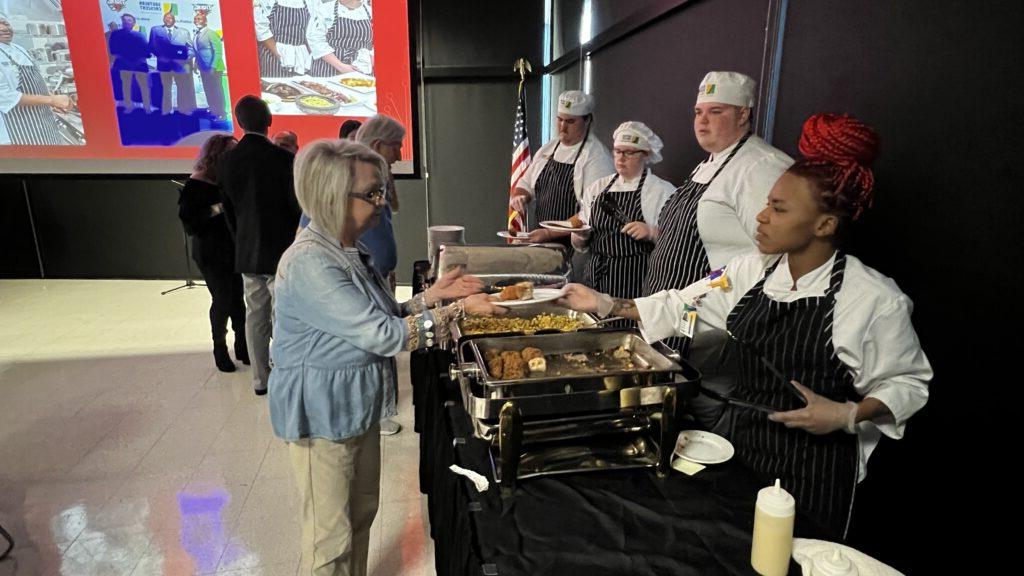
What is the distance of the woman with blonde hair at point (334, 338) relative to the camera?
1.33 metres

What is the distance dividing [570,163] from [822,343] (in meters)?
2.08

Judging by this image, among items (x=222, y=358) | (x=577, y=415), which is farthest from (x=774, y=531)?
(x=222, y=358)

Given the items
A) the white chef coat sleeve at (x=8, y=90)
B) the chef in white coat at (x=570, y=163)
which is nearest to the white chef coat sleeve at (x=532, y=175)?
the chef in white coat at (x=570, y=163)

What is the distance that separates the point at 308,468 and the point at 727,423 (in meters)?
1.05

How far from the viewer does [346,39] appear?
5.05m

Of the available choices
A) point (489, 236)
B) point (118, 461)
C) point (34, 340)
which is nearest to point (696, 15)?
point (118, 461)

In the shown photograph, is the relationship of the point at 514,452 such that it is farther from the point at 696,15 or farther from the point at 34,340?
the point at 34,340

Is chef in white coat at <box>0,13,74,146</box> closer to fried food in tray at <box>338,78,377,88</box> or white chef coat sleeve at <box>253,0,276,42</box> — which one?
white chef coat sleeve at <box>253,0,276,42</box>

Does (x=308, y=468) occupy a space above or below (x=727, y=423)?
below

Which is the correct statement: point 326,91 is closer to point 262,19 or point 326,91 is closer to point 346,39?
point 346,39

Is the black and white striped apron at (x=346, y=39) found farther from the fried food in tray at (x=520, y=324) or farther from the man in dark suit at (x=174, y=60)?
the fried food in tray at (x=520, y=324)

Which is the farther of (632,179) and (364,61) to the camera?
(364,61)

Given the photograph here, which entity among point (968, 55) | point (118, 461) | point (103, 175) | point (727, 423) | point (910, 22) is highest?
point (910, 22)

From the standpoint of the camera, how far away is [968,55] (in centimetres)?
120
